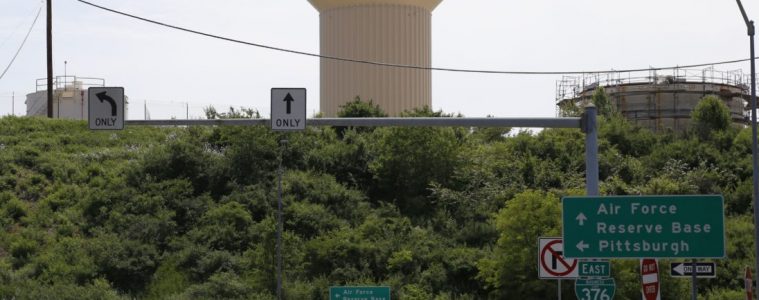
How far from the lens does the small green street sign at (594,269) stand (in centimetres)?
1904

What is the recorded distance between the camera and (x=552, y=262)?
69.6ft

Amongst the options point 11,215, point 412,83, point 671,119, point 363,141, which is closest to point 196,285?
point 11,215

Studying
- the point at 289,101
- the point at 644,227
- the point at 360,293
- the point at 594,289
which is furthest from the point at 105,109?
the point at 644,227

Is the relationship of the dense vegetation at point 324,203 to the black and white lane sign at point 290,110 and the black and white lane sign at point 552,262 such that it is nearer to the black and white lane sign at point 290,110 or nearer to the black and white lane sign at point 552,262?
the black and white lane sign at point 552,262

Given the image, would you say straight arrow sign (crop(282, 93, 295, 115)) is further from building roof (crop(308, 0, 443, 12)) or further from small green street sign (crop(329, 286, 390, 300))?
building roof (crop(308, 0, 443, 12))

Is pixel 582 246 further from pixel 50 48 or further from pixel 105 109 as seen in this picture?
pixel 50 48

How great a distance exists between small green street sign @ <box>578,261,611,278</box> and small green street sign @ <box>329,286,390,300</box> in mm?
6987

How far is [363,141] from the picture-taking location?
174ft

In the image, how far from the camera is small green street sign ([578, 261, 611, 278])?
19.0 meters

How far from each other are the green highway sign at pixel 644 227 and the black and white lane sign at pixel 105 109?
8.30m

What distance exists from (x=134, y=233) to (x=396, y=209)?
10.8m

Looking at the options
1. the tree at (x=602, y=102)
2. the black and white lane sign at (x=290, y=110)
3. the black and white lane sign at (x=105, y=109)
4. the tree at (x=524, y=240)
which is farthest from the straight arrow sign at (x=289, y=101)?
the tree at (x=602, y=102)

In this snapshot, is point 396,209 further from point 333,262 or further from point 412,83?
point 412,83

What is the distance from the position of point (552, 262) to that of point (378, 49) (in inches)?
1332
